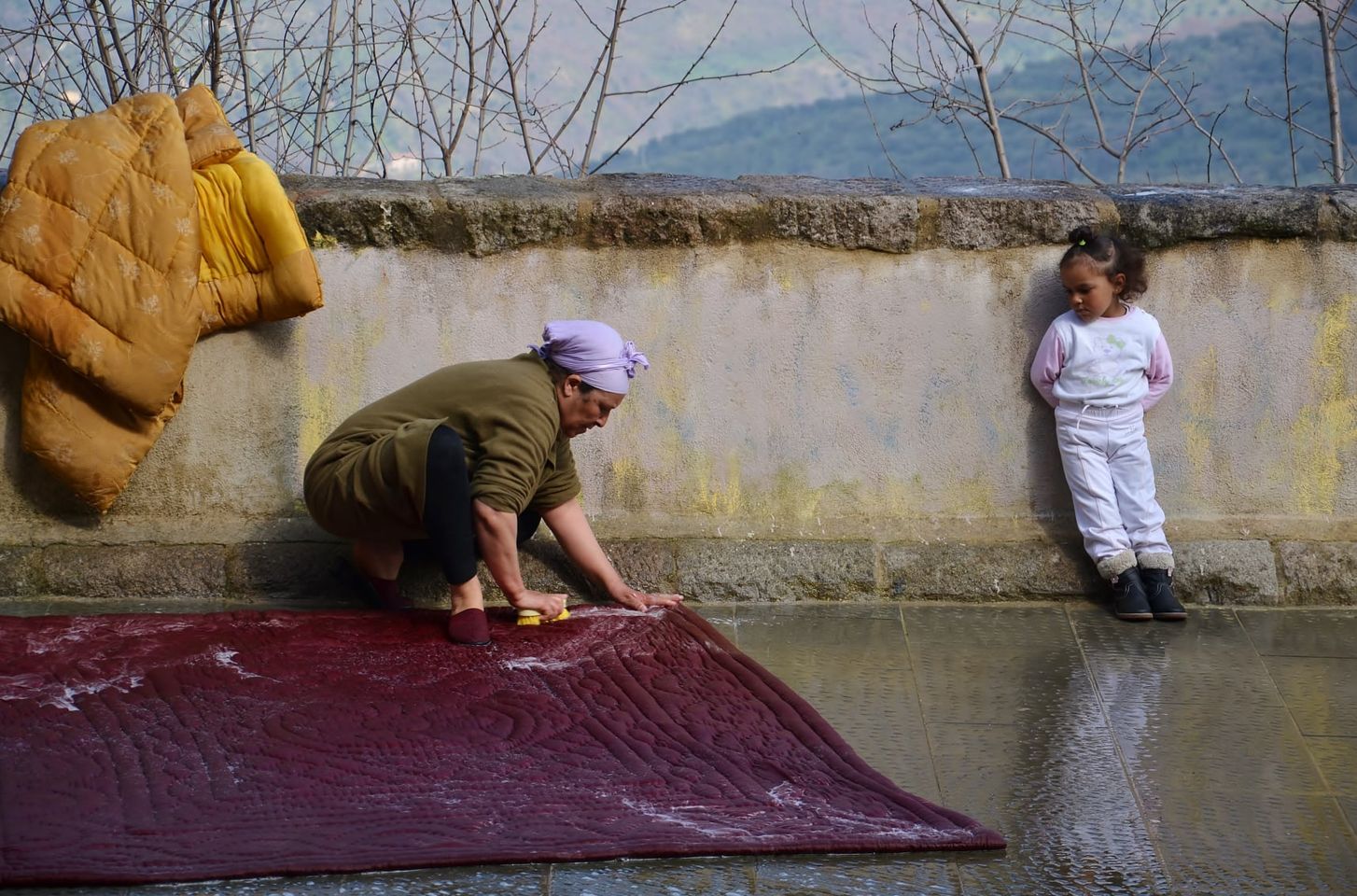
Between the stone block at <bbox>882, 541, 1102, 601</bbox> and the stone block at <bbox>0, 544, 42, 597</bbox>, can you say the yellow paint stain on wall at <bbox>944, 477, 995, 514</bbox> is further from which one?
the stone block at <bbox>0, 544, 42, 597</bbox>

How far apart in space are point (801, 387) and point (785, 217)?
1.59ft

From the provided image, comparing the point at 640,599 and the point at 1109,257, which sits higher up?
the point at 1109,257

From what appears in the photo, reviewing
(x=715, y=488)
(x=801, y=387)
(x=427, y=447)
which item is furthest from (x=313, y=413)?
(x=801, y=387)

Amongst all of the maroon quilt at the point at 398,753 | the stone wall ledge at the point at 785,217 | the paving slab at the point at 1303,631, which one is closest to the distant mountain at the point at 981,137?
the stone wall ledge at the point at 785,217

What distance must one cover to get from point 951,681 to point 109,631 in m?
2.12

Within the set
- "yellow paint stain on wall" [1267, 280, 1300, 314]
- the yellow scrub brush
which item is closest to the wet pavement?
the yellow scrub brush

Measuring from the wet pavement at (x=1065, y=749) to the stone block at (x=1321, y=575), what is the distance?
0.06m

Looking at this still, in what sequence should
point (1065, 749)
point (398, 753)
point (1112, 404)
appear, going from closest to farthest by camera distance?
point (398, 753) → point (1065, 749) → point (1112, 404)

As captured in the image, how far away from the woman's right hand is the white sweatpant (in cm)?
149

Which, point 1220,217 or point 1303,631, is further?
point 1220,217

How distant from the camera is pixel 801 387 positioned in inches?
168

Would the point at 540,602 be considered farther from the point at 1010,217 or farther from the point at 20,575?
the point at 1010,217

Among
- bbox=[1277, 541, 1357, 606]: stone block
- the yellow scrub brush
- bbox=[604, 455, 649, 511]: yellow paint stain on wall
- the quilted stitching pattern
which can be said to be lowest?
bbox=[1277, 541, 1357, 606]: stone block

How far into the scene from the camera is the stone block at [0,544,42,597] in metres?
4.12
